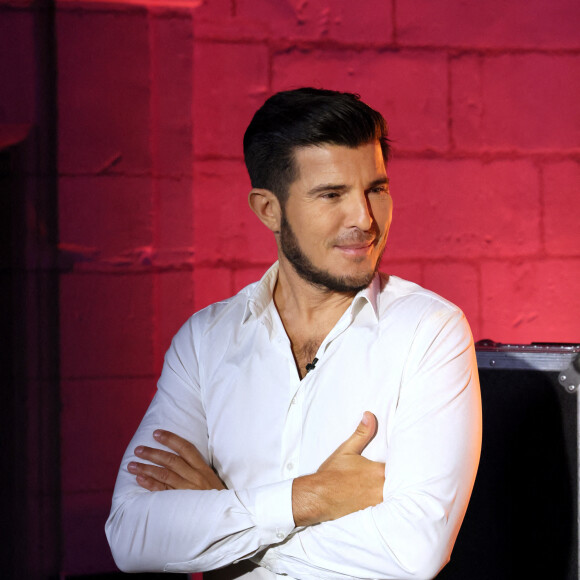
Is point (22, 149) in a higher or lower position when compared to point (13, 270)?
higher

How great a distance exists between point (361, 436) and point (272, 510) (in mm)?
247

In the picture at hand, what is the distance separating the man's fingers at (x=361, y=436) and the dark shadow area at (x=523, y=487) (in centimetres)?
51

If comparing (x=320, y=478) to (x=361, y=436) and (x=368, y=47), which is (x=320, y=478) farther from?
(x=368, y=47)

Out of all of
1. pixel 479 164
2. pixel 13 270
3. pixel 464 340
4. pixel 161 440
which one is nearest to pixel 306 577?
pixel 161 440

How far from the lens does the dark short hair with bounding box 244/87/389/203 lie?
1.67 meters

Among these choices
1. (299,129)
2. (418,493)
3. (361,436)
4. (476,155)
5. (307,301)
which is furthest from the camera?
(476,155)

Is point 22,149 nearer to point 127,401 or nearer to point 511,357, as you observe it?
point 127,401

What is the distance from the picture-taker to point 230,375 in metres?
1.77

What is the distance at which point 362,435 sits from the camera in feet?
4.91

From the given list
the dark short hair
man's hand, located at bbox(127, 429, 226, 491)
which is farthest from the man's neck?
man's hand, located at bbox(127, 429, 226, 491)

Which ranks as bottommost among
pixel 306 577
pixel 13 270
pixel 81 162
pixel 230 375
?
pixel 306 577

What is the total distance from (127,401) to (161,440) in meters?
0.85

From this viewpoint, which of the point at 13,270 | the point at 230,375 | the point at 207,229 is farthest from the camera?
the point at 207,229

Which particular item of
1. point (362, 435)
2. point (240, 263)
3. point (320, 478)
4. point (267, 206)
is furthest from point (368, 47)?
point (320, 478)
